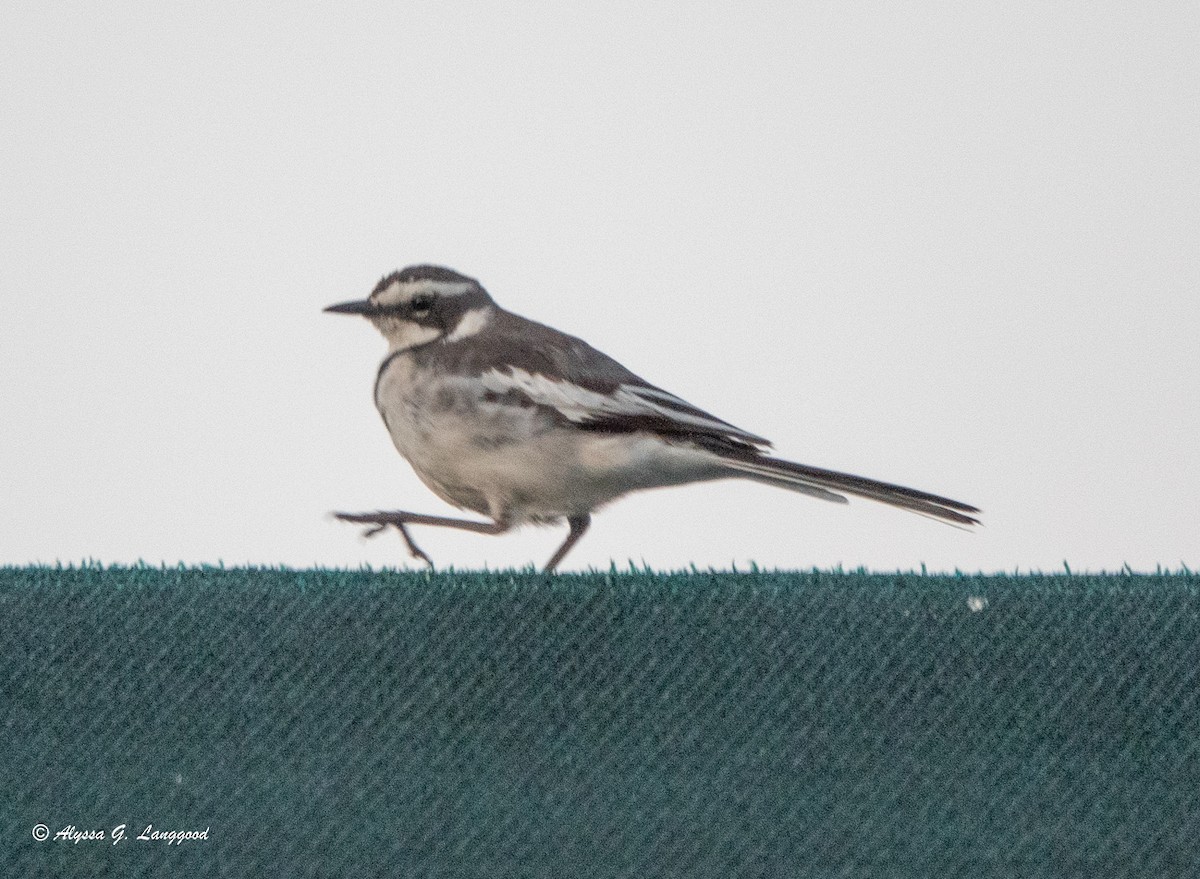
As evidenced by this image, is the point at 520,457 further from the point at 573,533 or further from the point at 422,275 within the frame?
the point at 422,275

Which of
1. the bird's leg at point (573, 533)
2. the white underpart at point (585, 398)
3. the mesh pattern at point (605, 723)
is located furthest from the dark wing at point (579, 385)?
the mesh pattern at point (605, 723)

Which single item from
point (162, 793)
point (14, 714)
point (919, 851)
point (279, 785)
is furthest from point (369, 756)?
point (919, 851)

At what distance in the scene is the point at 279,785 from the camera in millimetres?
2729

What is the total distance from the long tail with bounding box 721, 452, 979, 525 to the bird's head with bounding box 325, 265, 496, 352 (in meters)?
0.94

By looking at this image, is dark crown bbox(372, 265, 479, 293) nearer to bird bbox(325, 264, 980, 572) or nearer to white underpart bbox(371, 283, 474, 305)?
white underpart bbox(371, 283, 474, 305)

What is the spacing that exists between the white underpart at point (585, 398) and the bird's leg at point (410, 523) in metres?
0.32

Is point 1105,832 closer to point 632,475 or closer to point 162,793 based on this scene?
point 632,475

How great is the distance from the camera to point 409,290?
4070 millimetres

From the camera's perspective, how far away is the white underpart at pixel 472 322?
13.2ft

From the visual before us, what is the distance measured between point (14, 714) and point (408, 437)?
4.08ft

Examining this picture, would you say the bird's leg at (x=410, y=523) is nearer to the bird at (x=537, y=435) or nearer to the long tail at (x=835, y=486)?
the bird at (x=537, y=435)

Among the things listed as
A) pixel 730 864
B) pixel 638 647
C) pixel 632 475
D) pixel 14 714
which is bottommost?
pixel 730 864

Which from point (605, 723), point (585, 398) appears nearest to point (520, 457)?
point (585, 398)

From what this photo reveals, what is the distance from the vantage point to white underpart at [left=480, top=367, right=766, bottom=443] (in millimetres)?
3605
